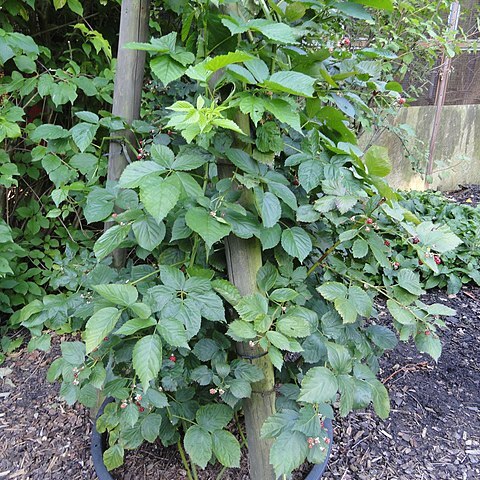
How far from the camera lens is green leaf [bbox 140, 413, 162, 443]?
3.38ft

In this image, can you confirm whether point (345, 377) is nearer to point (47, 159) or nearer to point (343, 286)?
point (343, 286)

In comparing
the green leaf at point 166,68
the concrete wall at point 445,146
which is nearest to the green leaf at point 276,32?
the green leaf at point 166,68

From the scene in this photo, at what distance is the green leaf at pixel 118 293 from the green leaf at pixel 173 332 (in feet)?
0.26

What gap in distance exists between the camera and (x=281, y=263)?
1115mm

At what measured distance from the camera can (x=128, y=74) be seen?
1257 millimetres

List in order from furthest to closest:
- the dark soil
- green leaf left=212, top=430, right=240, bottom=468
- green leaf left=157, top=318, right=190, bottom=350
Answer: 1. the dark soil
2. green leaf left=212, top=430, right=240, bottom=468
3. green leaf left=157, top=318, right=190, bottom=350

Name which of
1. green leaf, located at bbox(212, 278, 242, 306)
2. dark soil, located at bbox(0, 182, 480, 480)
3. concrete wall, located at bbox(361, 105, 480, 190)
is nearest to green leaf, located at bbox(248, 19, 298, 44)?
green leaf, located at bbox(212, 278, 242, 306)

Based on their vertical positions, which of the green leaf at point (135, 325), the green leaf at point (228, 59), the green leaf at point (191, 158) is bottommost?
the green leaf at point (135, 325)

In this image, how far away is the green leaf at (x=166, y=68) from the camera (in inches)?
36.4

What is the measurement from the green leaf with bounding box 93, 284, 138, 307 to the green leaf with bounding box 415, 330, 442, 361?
0.67 metres

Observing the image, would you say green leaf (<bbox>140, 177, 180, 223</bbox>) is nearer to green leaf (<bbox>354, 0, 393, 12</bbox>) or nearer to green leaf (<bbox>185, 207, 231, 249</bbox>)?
green leaf (<bbox>185, 207, 231, 249</bbox>)

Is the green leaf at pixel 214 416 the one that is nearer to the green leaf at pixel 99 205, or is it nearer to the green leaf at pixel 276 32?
the green leaf at pixel 99 205

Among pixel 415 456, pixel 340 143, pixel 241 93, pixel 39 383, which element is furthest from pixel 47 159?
pixel 415 456

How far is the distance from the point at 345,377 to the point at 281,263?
318 mm
